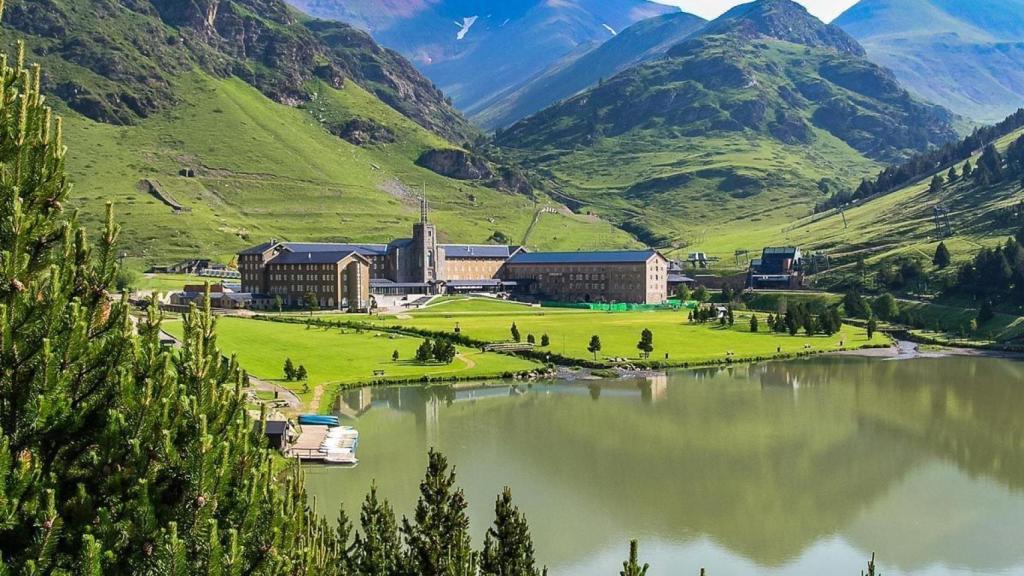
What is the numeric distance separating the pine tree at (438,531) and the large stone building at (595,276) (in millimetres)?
126401

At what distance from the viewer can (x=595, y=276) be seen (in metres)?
152

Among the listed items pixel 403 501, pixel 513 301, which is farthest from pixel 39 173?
pixel 513 301

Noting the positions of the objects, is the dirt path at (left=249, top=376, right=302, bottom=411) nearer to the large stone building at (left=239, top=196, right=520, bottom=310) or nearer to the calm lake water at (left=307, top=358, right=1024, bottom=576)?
the calm lake water at (left=307, top=358, right=1024, bottom=576)

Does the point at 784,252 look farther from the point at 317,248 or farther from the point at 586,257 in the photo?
the point at 317,248

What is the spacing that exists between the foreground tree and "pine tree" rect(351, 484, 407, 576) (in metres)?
10.0

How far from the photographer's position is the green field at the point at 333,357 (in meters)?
70.6

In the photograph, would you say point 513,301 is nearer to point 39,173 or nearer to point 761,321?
point 761,321

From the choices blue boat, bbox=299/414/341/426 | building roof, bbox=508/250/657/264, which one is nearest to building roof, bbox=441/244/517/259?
building roof, bbox=508/250/657/264

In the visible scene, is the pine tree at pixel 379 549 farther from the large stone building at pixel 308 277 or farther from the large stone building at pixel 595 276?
the large stone building at pixel 595 276

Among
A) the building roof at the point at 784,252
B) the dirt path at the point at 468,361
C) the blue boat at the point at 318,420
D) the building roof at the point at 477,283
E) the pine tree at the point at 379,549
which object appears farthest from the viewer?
the building roof at the point at 784,252

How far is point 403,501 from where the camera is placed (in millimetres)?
39719

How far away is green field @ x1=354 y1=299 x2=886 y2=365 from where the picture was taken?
89.2 metres

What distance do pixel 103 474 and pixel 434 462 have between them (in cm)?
1169

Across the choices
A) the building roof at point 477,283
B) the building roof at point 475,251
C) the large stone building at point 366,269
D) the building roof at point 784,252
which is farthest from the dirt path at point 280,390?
the building roof at point 784,252
